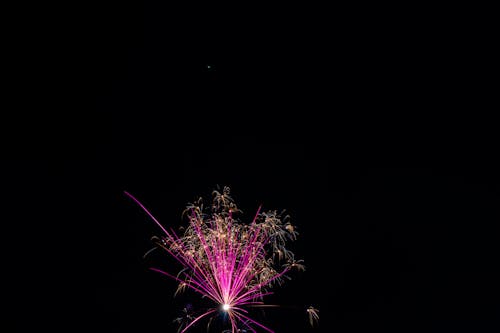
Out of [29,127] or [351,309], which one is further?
[351,309]

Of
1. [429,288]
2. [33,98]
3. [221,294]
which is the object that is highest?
[429,288]

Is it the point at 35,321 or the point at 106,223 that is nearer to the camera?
the point at 35,321

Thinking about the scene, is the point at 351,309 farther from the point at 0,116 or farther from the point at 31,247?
the point at 0,116

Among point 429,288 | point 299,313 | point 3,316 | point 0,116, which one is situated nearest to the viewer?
point 3,316

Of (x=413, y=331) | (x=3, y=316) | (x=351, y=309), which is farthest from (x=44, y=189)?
(x=413, y=331)

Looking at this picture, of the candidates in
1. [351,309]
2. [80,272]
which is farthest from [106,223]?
[351,309]

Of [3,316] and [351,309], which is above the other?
[351,309]

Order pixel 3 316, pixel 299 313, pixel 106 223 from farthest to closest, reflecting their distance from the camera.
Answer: pixel 299 313 → pixel 106 223 → pixel 3 316

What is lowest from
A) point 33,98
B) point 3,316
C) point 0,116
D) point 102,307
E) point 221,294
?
point 3,316

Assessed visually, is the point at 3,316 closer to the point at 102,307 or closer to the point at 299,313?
the point at 102,307
